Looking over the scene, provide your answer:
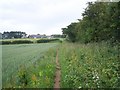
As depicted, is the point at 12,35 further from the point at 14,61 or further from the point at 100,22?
the point at 14,61

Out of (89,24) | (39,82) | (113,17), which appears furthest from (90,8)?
(39,82)

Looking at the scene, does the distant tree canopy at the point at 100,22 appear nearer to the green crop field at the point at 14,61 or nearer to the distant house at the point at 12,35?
the green crop field at the point at 14,61

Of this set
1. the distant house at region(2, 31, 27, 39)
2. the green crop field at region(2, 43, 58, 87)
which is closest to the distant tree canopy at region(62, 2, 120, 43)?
the green crop field at region(2, 43, 58, 87)

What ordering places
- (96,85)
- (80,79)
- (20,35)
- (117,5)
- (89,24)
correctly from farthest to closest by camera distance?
(20,35)
(89,24)
(117,5)
(80,79)
(96,85)

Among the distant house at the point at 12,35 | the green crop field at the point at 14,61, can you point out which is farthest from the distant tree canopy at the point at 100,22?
the distant house at the point at 12,35

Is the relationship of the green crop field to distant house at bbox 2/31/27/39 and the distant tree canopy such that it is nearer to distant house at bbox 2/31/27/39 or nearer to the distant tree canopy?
the distant tree canopy

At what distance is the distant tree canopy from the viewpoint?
20516 millimetres

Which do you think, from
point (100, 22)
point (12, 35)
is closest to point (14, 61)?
point (100, 22)

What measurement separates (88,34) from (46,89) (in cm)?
2649

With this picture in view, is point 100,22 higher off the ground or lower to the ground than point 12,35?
higher

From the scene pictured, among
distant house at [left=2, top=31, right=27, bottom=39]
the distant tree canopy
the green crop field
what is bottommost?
the green crop field

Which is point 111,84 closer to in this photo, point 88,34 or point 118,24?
point 118,24

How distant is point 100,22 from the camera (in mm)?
27422

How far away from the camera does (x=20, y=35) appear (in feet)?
423
